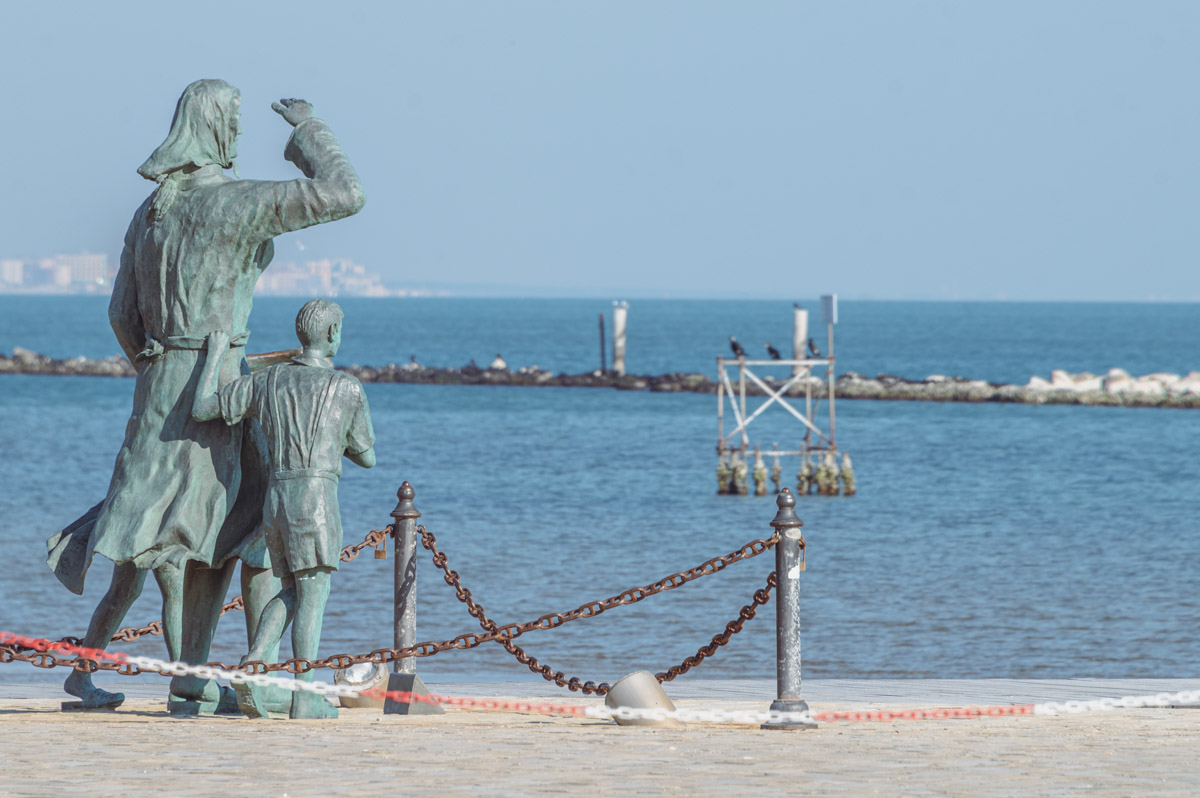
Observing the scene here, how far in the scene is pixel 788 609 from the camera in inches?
300

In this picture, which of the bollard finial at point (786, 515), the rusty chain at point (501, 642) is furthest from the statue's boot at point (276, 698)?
the bollard finial at point (786, 515)

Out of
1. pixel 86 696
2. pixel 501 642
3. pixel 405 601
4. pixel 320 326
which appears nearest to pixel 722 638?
pixel 501 642

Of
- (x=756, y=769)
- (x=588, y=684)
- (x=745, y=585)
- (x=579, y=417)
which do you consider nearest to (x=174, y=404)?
(x=588, y=684)

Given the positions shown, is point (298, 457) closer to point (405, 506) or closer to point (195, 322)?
point (195, 322)

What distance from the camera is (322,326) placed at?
7543 millimetres

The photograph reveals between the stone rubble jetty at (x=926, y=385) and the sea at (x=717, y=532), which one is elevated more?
the stone rubble jetty at (x=926, y=385)

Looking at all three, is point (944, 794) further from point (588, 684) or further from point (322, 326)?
point (322, 326)

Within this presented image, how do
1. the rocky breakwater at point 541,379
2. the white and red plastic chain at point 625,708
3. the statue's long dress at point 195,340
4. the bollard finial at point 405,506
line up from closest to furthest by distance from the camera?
the white and red plastic chain at point 625,708 → the statue's long dress at point 195,340 → the bollard finial at point 405,506 → the rocky breakwater at point 541,379

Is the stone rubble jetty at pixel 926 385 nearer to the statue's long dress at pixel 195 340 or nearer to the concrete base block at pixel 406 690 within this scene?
the concrete base block at pixel 406 690

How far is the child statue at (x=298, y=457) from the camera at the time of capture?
7.32 m

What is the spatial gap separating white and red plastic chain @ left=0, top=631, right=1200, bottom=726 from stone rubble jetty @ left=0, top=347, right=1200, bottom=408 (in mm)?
52243

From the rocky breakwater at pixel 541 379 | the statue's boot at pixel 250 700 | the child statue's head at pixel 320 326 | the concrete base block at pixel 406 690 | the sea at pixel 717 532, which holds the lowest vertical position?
the sea at pixel 717 532

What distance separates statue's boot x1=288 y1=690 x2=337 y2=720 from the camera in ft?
24.8

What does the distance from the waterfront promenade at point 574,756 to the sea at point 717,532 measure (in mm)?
3861
